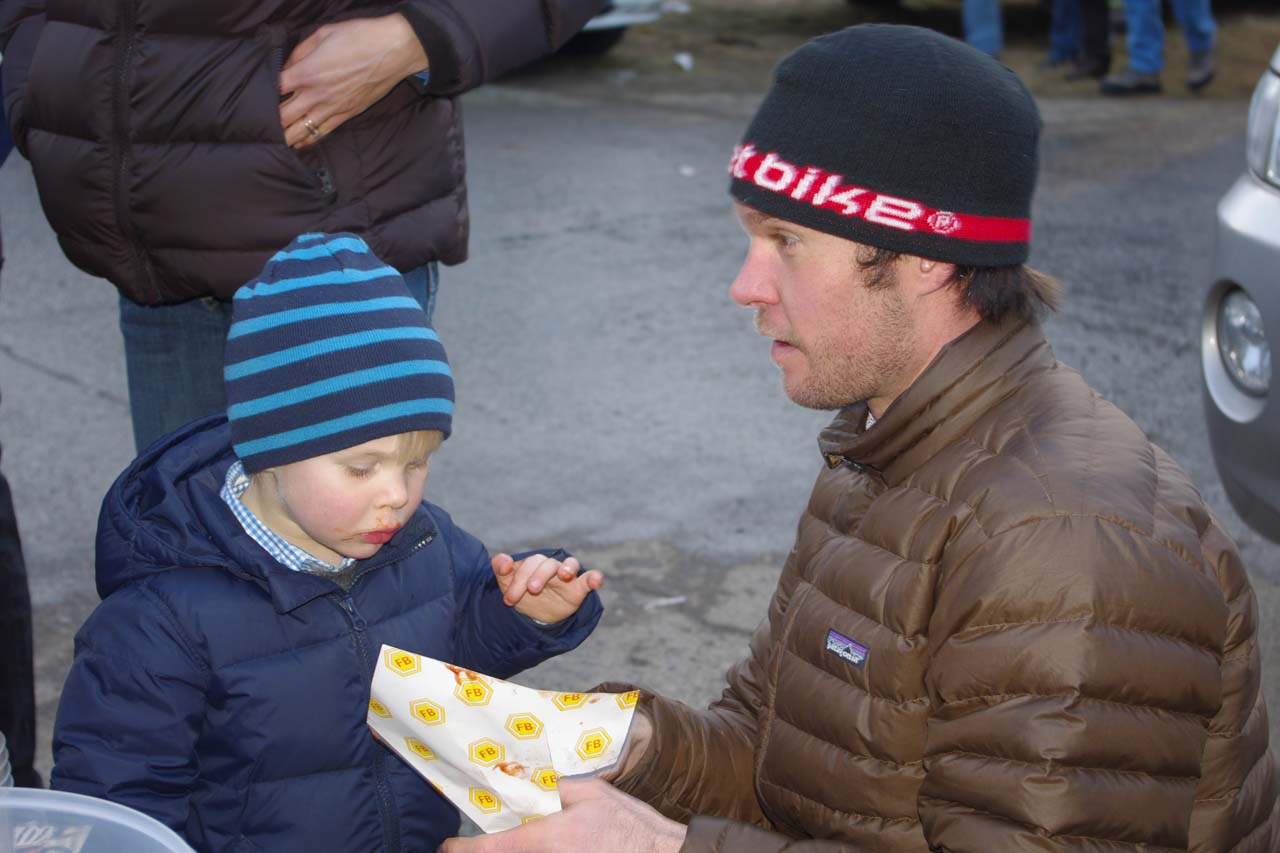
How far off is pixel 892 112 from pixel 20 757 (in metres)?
2.04

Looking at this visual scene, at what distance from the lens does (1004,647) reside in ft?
5.87

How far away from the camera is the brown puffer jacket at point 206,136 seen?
2490 millimetres

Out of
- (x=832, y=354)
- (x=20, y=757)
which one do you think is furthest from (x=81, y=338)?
(x=832, y=354)

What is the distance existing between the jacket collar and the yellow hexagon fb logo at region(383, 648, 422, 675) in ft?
2.12

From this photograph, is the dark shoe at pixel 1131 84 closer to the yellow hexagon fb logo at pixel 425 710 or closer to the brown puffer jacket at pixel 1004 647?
the brown puffer jacket at pixel 1004 647

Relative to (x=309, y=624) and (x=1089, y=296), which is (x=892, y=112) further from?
(x=1089, y=296)

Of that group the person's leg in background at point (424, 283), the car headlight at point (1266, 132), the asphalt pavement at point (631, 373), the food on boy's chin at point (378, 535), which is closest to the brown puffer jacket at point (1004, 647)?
the food on boy's chin at point (378, 535)

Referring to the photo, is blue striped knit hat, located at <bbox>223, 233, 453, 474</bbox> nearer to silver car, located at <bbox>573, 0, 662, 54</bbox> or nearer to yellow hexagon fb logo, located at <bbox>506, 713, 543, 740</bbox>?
yellow hexagon fb logo, located at <bbox>506, 713, 543, 740</bbox>

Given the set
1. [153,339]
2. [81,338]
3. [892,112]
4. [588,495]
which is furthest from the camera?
[81,338]

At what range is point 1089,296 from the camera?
255 inches

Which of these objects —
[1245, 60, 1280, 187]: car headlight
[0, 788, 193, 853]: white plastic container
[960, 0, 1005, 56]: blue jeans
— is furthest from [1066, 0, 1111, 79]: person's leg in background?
[0, 788, 193, 853]: white plastic container

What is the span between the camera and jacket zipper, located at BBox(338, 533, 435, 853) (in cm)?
224

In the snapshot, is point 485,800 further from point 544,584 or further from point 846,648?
point 846,648

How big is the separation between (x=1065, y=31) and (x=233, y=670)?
416 inches
